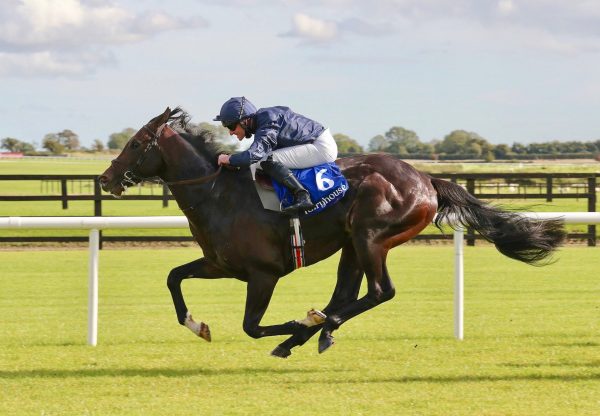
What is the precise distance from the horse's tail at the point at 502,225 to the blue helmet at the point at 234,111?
1419 millimetres

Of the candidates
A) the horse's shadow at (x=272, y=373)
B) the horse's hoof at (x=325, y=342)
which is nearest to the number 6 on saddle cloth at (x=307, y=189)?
the horse's hoof at (x=325, y=342)

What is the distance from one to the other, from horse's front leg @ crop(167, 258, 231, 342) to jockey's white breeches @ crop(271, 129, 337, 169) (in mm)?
827

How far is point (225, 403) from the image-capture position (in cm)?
571

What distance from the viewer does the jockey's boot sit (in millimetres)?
6535

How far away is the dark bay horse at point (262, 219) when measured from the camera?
21.7 ft

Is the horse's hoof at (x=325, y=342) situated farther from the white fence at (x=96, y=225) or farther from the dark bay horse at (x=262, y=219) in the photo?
the white fence at (x=96, y=225)

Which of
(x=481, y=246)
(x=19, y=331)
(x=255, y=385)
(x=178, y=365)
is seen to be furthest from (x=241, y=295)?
(x=481, y=246)

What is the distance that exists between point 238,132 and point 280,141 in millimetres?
282

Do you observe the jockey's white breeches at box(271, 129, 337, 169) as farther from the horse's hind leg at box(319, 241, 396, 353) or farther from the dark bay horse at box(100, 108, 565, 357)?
the horse's hind leg at box(319, 241, 396, 353)

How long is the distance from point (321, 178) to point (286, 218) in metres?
0.34

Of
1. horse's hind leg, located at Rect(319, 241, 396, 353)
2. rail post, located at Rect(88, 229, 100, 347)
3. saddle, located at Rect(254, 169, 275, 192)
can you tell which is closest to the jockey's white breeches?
saddle, located at Rect(254, 169, 275, 192)

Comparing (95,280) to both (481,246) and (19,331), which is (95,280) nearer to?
(19,331)

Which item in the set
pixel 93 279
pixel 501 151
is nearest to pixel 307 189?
pixel 93 279

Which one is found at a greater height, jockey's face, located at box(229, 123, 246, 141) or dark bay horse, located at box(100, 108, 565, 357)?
jockey's face, located at box(229, 123, 246, 141)
